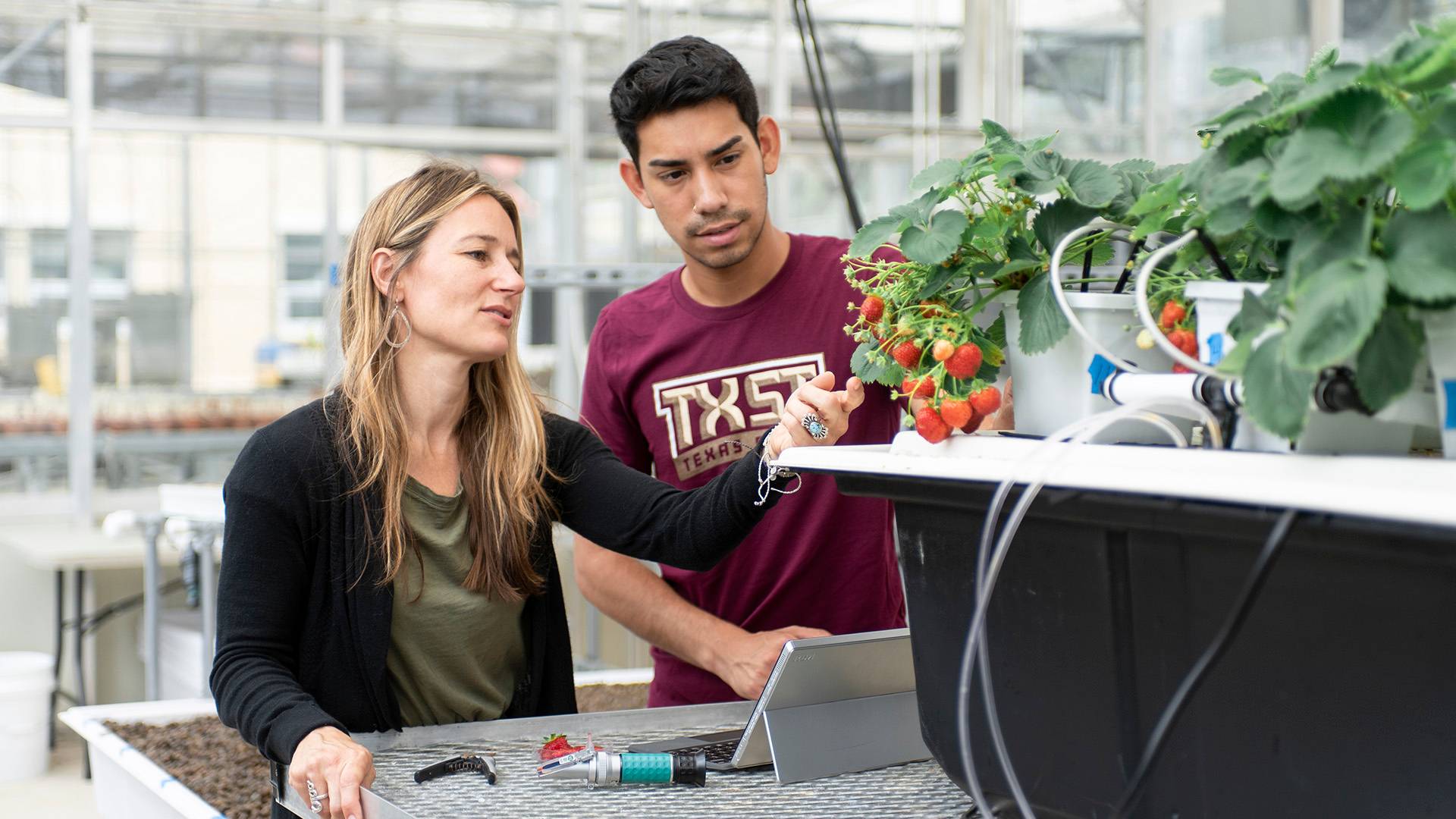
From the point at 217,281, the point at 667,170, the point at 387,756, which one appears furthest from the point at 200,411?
the point at 387,756

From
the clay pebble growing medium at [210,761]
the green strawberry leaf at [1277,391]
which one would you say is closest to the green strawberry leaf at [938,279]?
the green strawberry leaf at [1277,391]

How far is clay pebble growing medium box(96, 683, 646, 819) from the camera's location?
2168 millimetres

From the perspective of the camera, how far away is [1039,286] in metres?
0.92

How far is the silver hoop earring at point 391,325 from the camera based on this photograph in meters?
1.49

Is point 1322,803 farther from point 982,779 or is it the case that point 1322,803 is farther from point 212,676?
point 212,676

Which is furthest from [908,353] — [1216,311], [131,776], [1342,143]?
[131,776]

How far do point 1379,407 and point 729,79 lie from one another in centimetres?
113

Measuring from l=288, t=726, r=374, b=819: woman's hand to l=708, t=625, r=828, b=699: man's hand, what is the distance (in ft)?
1.65

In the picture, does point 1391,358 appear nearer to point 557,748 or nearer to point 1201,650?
point 1201,650

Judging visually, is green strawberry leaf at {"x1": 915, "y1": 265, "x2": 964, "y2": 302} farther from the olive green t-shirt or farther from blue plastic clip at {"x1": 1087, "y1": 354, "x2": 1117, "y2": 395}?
the olive green t-shirt

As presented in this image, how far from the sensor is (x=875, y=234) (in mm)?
976

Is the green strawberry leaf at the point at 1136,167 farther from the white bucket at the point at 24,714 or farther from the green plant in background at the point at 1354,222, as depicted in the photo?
the white bucket at the point at 24,714

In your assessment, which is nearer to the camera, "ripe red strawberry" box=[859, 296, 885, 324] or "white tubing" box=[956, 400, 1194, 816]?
"white tubing" box=[956, 400, 1194, 816]

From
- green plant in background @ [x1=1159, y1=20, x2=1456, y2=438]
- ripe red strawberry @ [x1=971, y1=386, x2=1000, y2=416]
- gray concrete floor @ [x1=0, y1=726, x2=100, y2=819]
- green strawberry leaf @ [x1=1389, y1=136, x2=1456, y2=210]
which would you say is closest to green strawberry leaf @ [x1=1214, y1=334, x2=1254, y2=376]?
green plant in background @ [x1=1159, y1=20, x2=1456, y2=438]
